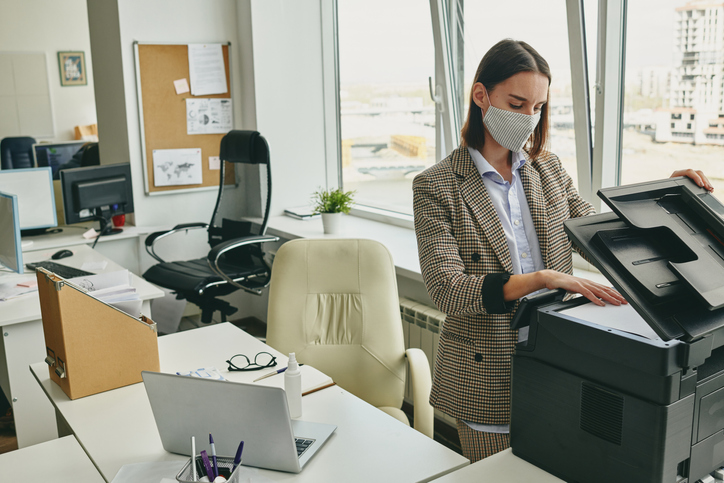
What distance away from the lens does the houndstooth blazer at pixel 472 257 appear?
1506mm

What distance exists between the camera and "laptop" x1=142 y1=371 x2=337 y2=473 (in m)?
1.21

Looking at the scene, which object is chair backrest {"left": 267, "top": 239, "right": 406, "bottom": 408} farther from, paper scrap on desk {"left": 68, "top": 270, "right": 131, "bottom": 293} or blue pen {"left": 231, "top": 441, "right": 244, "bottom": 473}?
blue pen {"left": 231, "top": 441, "right": 244, "bottom": 473}

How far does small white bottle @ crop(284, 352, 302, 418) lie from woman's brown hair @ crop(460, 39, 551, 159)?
73 cm

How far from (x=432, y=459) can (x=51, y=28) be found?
8.12 m

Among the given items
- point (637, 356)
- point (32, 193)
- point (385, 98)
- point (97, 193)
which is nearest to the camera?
point (637, 356)

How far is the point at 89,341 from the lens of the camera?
169 cm

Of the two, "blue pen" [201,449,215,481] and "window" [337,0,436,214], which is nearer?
"blue pen" [201,449,215,481]

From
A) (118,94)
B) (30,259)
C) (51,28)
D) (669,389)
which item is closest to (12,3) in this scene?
(51,28)

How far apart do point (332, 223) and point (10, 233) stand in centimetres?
162

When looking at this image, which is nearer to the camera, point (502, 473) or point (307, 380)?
point (502, 473)

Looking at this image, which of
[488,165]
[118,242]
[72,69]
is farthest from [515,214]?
[72,69]

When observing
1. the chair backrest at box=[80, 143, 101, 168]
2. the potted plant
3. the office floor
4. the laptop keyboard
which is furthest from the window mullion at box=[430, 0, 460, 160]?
the chair backrest at box=[80, 143, 101, 168]

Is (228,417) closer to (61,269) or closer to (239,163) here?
(61,269)

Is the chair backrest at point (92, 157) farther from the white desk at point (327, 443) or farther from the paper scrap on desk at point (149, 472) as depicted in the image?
the paper scrap on desk at point (149, 472)
